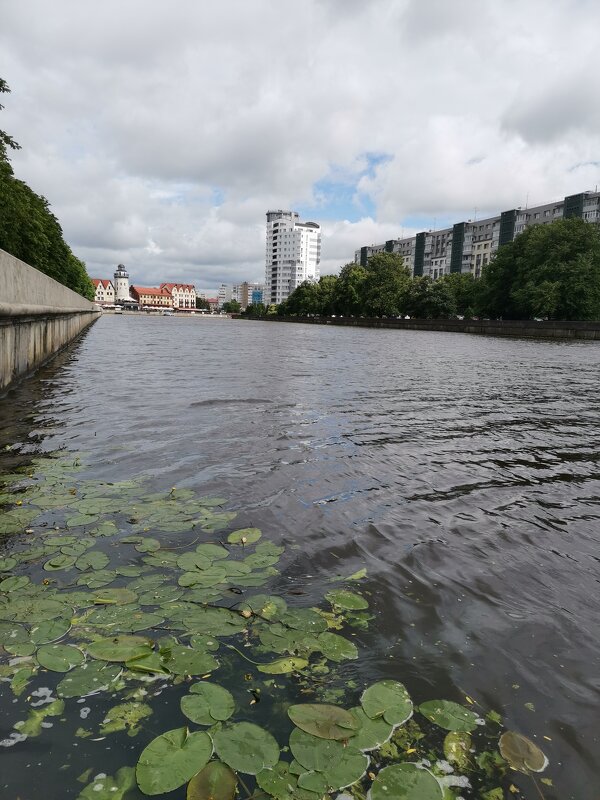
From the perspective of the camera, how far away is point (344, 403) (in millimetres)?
11727

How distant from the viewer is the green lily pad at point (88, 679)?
7.89ft

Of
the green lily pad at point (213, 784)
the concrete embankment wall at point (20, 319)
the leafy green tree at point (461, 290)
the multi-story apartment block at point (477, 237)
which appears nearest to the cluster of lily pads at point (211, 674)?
the green lily pad at point (213, 784)

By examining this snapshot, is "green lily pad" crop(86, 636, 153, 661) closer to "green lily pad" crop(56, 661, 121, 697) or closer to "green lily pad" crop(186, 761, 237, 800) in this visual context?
"green lily pad" crop(56, 661, 121, 697)

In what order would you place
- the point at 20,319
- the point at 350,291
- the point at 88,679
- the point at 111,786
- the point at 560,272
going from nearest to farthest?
the point at 111,786, the point at 88,679, the point at 20,319, the point at 560,272, the point at 350,291

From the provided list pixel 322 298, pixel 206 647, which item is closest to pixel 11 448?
pixel 206 647

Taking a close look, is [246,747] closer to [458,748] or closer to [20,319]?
[458,748]

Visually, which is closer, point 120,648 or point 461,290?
point 120,648

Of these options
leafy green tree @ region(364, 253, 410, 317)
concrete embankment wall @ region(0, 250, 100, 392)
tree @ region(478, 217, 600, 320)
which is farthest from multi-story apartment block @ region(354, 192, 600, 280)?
concrete embankment wall @ region(0, 250, 100, 392)

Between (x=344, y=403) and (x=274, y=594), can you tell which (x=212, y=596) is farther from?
(x=344, y=403)

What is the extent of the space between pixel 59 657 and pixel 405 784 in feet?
5.65

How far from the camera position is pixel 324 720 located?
2.31 metres

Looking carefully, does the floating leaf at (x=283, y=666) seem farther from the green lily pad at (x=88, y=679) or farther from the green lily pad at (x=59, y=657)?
the green lily pad at (x=59, y=657)

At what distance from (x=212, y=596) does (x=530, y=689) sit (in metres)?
1.86

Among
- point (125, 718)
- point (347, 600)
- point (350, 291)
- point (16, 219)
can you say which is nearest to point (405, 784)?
point (125, 718)
